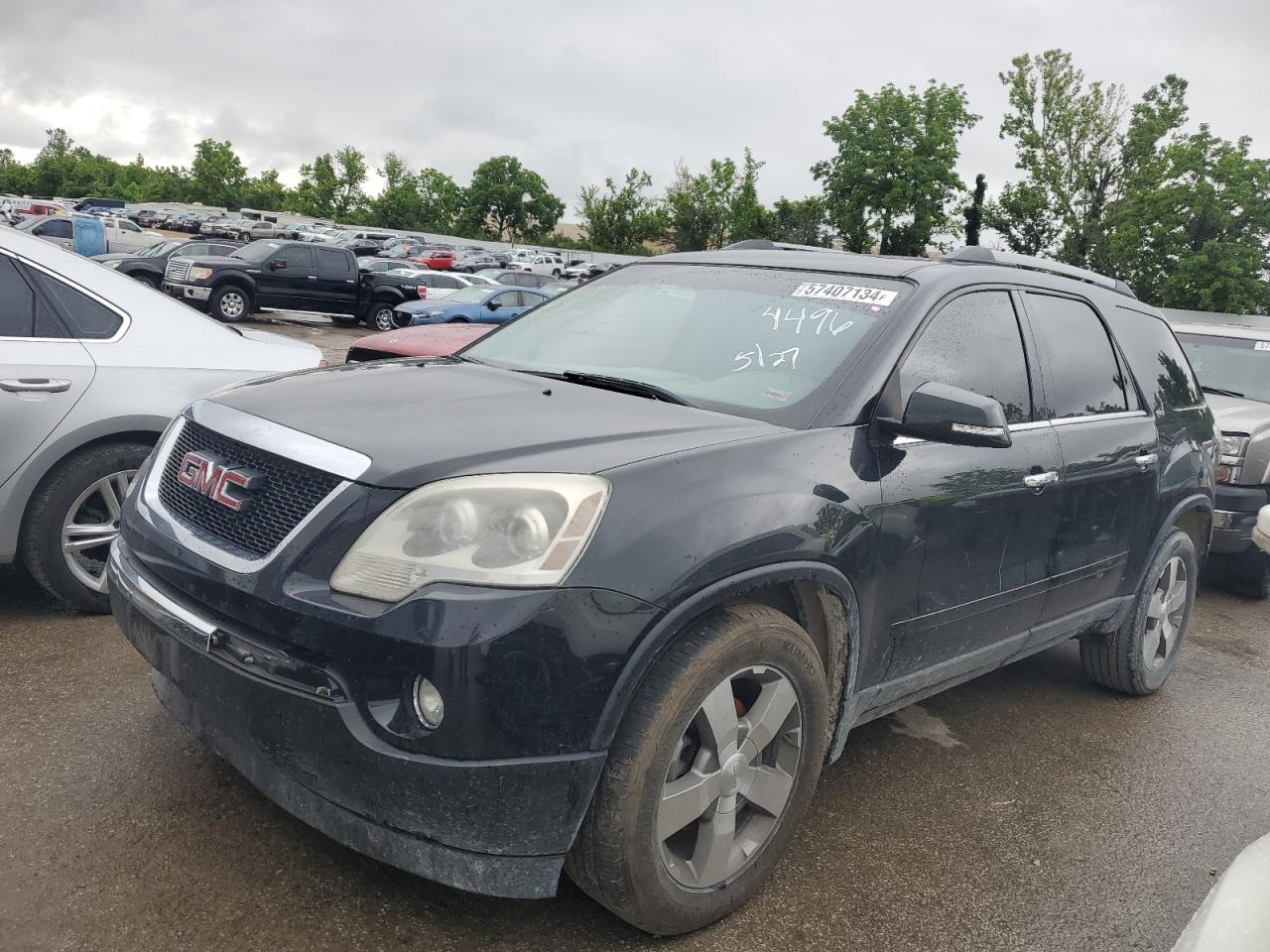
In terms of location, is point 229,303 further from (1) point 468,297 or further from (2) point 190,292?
(1) point 468,297

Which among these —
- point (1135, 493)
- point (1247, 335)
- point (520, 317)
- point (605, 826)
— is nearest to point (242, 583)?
point (605, 826)

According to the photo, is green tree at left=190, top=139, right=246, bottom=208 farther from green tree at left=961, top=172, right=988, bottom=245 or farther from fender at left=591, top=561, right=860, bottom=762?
fender at left=591, top=561, right=860, bottom=762

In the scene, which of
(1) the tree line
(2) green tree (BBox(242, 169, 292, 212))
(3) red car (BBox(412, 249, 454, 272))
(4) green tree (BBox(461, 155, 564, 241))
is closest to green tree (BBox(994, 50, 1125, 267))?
(1) the tree line

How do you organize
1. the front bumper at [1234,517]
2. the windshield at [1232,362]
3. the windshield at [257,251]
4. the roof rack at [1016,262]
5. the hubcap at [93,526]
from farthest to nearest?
the windshield at [257,251] → the windshield at [1232,362] → the front bumper at [1234,517] → the hubcap at [93,526] → the roof rack at [1016,262]

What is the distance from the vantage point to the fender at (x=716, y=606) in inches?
90.3

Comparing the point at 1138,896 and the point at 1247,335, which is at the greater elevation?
the point at 1247,335

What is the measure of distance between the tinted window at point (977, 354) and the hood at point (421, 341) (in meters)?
4.31

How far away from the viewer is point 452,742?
7.20ft

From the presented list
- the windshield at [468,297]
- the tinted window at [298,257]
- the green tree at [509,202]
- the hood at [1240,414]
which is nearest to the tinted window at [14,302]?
the hood at [1240,414]

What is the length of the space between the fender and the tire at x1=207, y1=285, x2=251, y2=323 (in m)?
20.0

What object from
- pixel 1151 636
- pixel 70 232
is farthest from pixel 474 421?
pixel 70 232

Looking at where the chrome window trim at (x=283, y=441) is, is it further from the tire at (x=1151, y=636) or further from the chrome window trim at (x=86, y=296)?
the tire at (x=1151, y=636)

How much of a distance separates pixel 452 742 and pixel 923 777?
83.4 inches

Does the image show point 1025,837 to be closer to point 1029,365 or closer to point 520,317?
point 1029,365
